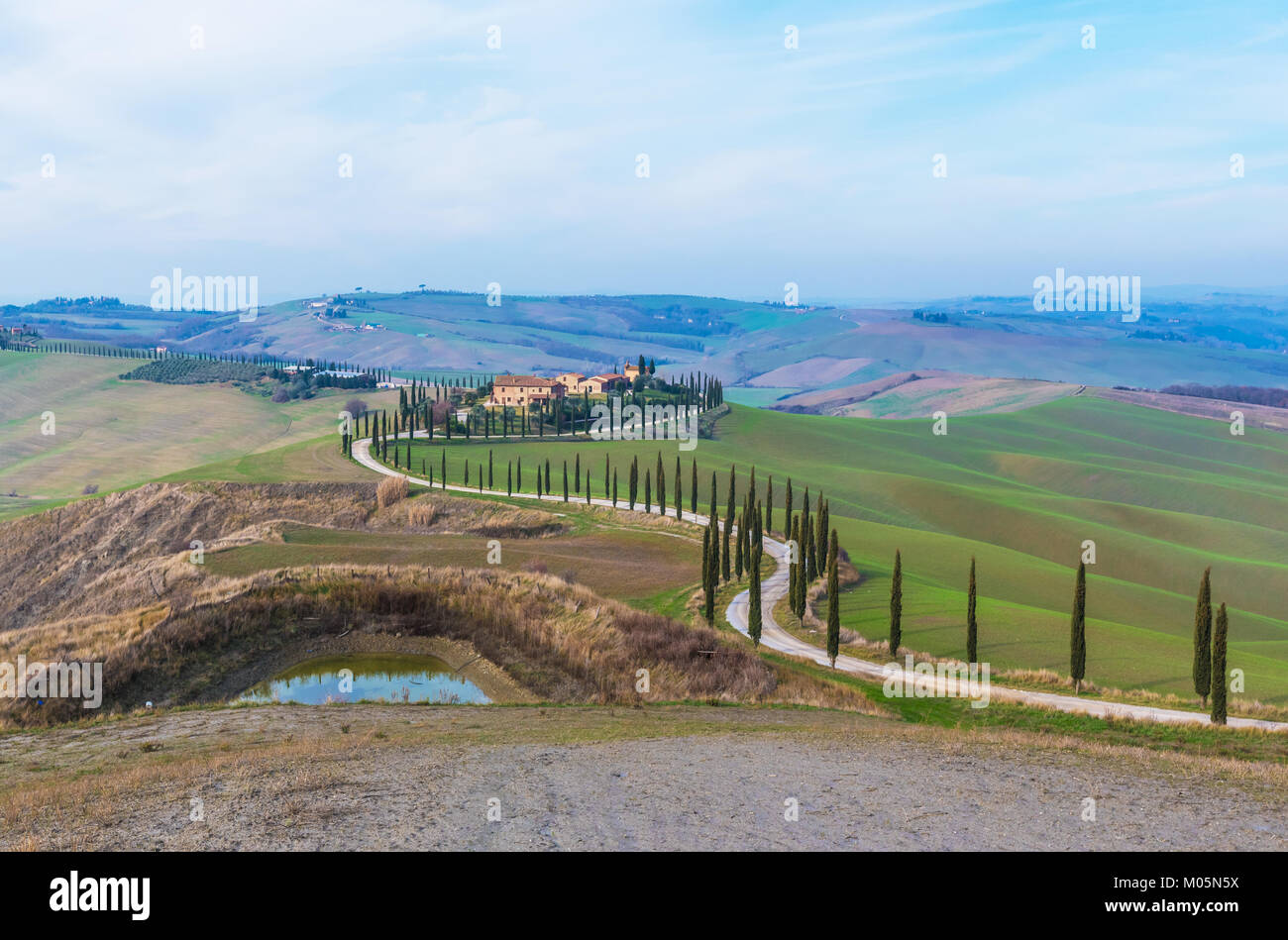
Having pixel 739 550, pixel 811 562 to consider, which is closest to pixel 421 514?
pixel 739 550

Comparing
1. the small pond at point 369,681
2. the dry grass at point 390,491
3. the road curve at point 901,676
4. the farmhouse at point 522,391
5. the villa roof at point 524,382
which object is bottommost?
the small pond at point 369,681

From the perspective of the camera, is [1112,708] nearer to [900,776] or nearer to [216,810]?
[900,776]

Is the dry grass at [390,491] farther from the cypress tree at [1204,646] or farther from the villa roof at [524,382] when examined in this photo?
the cypress tree at [1204,646]

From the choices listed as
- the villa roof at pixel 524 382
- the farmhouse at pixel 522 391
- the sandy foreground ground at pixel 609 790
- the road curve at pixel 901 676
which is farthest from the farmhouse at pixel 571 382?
the sandy foreground ground at pixel 609 790

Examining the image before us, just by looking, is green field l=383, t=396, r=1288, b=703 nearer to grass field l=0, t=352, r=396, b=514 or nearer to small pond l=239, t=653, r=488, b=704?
small pond l=239, t=653, r=488, b=704
